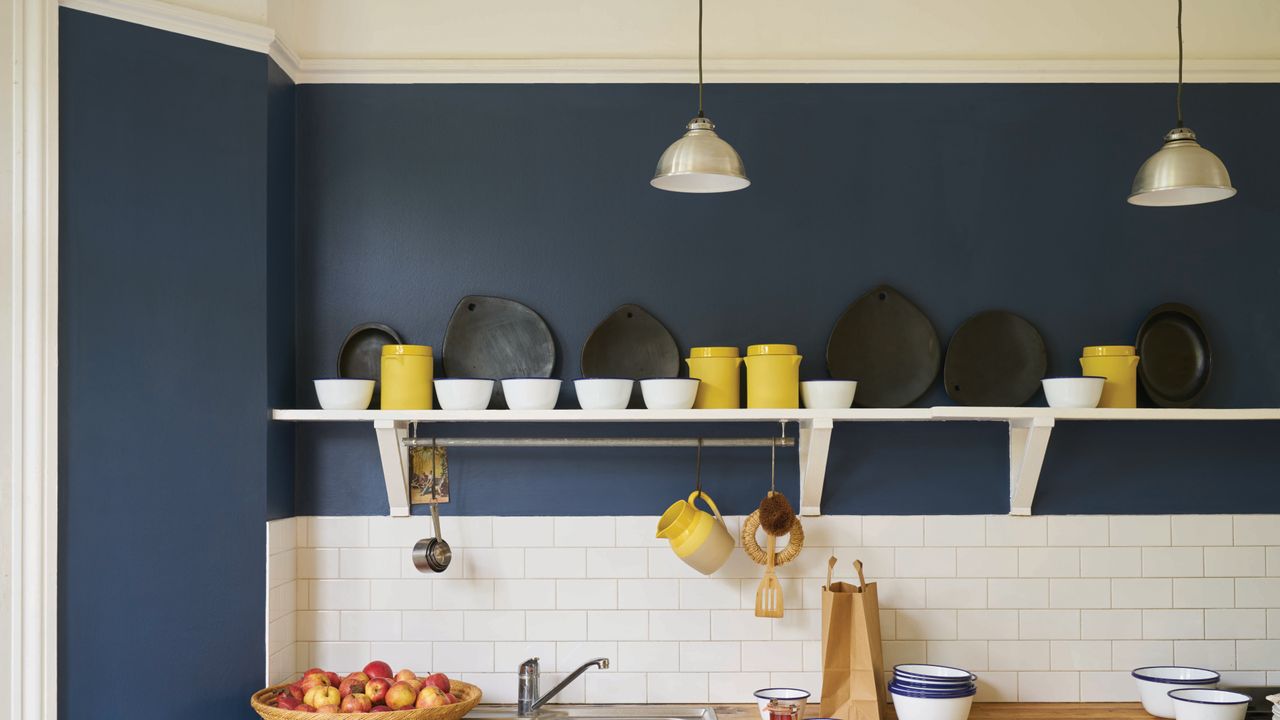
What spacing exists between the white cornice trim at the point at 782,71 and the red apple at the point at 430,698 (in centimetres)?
164

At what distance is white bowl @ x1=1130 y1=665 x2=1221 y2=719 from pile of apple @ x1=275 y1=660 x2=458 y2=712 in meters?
1.77

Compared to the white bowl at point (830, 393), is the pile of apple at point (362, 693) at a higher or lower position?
lower

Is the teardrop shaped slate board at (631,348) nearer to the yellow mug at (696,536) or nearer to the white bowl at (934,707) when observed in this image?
the yellow mug at (696,536)

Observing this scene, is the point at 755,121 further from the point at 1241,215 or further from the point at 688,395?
the point at 1241,215

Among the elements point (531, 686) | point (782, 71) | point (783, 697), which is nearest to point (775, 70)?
point (782, 71)

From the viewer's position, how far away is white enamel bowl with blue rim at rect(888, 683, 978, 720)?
272 centimetres

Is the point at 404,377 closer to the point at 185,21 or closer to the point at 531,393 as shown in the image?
the point at 531,393

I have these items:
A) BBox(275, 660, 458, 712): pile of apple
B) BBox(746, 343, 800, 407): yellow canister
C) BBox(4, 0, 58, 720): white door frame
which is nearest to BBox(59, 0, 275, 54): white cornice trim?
BBox(4, 0, 58, 720): white door frame

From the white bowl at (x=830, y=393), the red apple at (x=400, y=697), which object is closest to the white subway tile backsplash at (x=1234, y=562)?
the white bowl at (x=830, y=393)

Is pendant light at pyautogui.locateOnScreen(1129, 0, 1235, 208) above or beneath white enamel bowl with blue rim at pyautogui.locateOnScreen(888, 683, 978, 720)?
above

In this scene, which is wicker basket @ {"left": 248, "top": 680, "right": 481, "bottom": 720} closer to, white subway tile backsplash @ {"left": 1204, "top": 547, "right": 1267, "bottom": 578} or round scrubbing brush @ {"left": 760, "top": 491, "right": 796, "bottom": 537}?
round scrubbing brush @ {"left": 760, "top": 491, "right": 796, "bottom": 537}

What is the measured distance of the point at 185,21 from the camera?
274 cm

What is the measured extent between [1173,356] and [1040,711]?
1024 mm

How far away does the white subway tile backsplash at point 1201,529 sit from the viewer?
3.06 meters
